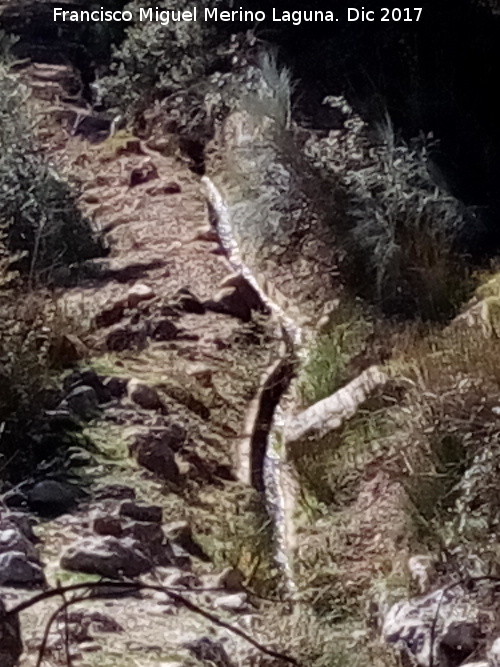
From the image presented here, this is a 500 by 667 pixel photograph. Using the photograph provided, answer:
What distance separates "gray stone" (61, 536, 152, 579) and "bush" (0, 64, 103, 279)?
3.70 feet

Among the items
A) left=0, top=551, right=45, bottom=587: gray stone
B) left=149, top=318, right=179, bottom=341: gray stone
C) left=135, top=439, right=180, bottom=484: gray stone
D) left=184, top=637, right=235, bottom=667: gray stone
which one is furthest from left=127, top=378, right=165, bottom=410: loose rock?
left=184, top=637, right=235, bottom=667: gray stone

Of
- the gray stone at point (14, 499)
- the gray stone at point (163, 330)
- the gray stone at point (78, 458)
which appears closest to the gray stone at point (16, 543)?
the gray stone at point (14, 499)

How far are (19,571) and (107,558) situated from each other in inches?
5.9

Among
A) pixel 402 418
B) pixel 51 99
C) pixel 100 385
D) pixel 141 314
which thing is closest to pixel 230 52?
pixel 51 99

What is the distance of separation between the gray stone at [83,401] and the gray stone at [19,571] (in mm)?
634

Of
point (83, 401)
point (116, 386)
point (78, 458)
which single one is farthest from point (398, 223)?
point (78, 458)

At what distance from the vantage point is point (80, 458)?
221 centimetres

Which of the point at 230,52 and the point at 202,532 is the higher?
the point at 230,52

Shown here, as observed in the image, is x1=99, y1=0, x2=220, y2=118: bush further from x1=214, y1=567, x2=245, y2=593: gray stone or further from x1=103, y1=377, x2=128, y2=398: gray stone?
x1=214, y1=567, x2=245, y2=593: gray stone

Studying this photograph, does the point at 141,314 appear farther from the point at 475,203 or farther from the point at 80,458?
the point at 475,203

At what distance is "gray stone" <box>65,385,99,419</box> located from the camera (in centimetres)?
236

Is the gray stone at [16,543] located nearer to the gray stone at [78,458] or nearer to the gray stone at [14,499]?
the gray stone at [14,499]

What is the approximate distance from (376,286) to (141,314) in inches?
24.3

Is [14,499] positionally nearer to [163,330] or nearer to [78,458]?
[78,458]
